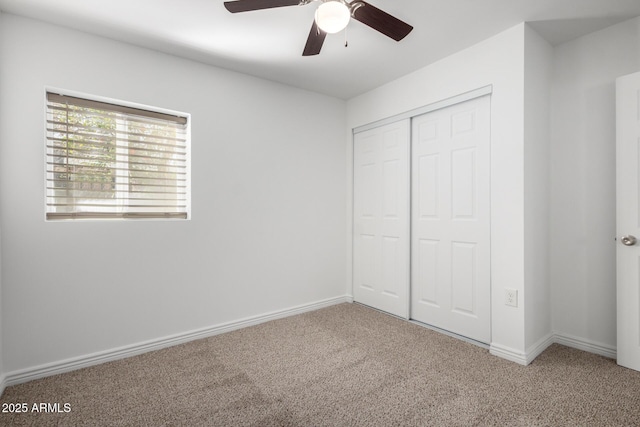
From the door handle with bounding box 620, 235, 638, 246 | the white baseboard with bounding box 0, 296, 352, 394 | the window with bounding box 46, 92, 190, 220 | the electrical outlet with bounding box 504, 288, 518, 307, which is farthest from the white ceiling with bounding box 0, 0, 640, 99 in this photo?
the white baseboard with bounding box 0, 296, 352, 394

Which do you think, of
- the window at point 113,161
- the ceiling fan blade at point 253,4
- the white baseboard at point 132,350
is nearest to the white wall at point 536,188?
the ceiling fan blade at point 253,4

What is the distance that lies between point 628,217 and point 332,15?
89.0 inches

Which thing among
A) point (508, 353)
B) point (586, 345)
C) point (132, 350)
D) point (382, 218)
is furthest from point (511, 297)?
point (132, 350)

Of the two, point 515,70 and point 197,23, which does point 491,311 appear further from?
point 197,23

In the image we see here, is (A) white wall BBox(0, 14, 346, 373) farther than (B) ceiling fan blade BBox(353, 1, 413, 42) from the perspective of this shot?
Yes

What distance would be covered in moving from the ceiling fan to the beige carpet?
1.94m

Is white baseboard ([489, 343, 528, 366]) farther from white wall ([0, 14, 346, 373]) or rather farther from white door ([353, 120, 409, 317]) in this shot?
white wall ([0, 14, 346, 373])

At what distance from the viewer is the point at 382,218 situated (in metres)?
3.33

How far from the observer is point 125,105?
2.43 metres

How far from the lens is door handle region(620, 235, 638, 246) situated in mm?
2061

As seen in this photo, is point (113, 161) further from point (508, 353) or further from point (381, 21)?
point (508, 353)

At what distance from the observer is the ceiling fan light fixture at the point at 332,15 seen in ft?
4.64

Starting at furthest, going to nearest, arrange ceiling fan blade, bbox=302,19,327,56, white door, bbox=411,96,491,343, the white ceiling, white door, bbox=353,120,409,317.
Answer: white door, bbox=353,120,409,317
white door, bbox=411,96,491,343
the white ceiling
ceiling fan blade, bbox=302,19,327,56

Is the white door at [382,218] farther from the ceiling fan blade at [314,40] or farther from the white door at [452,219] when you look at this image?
the ceiling fan blade at [314,40]
